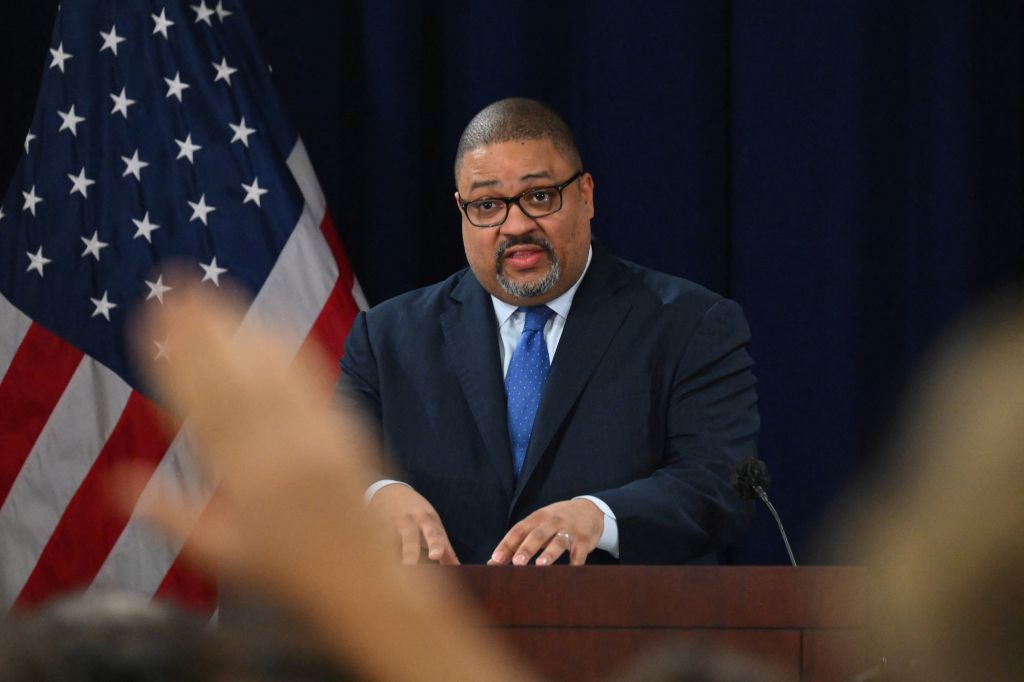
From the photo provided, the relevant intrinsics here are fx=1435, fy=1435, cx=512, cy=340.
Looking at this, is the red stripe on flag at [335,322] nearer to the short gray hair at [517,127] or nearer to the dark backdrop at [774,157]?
the dark backdrop at [774,157]

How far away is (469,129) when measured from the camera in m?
2.88

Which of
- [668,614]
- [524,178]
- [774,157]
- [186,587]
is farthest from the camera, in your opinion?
[774,157]

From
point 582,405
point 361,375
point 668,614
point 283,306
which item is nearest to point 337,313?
point 283,306

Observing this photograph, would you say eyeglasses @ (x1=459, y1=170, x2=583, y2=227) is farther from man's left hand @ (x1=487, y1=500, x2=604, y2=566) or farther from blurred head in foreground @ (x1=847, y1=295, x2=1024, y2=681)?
blurred head in foreground @ (x1=847, y1=295, x2=1024, y2=681)

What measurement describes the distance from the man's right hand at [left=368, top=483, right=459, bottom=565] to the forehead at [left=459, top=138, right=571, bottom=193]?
2.79 ft

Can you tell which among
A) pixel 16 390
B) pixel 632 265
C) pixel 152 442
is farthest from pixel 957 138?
pixel 16 390

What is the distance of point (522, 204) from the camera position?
113 inches

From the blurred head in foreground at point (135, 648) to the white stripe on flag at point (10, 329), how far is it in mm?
3421

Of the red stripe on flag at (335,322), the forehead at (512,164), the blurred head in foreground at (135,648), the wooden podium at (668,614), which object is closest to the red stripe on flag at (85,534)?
the red stripe on flag at (335,322)

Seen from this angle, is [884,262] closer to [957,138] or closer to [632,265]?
[957,138]

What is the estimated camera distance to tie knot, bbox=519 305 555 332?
2.85 metres

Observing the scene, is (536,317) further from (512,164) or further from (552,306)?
(512,164)

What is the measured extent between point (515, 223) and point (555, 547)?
0.98 m

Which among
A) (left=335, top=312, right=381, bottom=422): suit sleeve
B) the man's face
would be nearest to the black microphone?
the man's face
